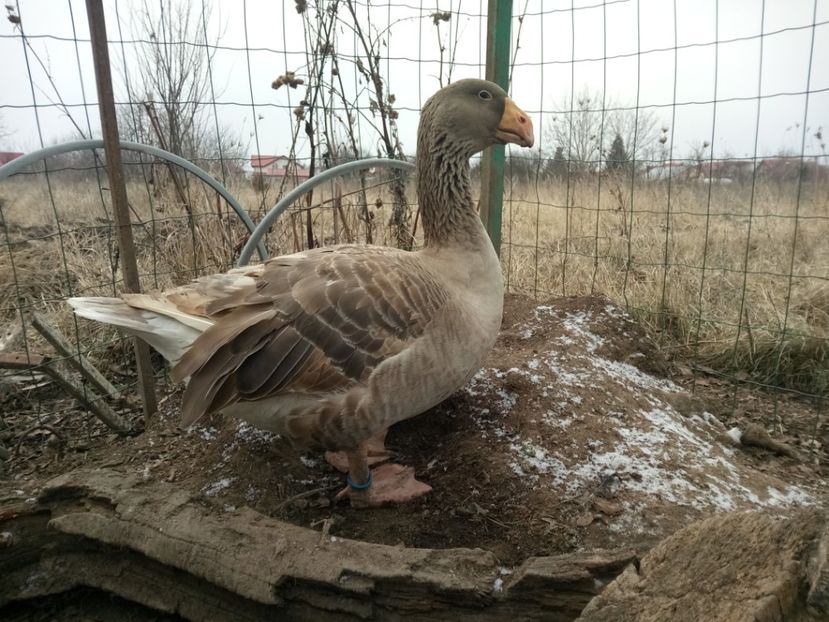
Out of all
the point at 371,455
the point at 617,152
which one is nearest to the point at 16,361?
the point at 371,455

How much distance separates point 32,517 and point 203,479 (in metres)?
0.71

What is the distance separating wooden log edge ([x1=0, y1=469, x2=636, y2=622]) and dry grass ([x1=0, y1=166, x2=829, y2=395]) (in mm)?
2067

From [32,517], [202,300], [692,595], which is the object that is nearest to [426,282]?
[202,300]

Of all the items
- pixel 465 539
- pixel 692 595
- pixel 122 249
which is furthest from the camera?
pixel 122 249

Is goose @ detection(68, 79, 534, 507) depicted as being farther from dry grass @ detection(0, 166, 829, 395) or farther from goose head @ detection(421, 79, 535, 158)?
dry grass @ detection(0, 166, 829, 395)

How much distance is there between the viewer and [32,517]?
2059 mm

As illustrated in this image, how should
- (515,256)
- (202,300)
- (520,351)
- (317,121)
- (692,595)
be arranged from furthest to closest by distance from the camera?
1. (515,256)
2. (317,121)
3. (520,351)
4. (202,300)
5. (692,595)

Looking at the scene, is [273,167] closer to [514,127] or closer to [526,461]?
[514,127]

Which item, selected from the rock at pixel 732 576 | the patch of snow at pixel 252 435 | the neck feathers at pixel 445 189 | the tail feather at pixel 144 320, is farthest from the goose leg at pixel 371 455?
the rock at pixel 732 576

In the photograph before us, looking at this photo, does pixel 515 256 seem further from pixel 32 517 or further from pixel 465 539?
pixel 32 517

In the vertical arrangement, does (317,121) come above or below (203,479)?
above

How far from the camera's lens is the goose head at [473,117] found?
9.29 ft

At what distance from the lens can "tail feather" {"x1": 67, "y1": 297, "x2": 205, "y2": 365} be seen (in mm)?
2318

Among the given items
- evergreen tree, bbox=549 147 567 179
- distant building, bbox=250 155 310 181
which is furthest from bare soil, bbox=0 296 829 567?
evergreen tree, bbox=549 147 567 179
